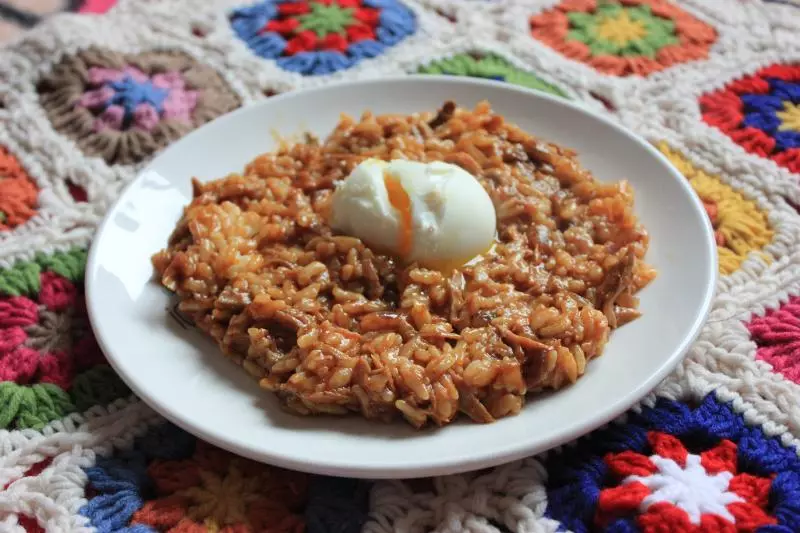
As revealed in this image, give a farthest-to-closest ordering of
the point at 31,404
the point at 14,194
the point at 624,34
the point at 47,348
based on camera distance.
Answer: the point at 624,34, the point at 14,194, the point at 47,348, the point at 31,404

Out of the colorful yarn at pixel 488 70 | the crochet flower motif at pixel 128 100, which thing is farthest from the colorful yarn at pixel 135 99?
the colorful yarn at pixel 488 70

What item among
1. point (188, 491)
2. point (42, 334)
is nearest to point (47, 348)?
point (42, 334)

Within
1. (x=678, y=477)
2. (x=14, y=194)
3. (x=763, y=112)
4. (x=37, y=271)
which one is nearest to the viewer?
(x=678, y=477)

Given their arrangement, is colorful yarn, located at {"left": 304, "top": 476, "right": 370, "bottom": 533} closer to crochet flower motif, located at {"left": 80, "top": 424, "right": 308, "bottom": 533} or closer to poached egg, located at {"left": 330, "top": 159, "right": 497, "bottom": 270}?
crochet flower motif, located at {"left": 80, "top": 424, "right": 308, "bottom": 533}

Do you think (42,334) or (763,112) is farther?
(763,112)

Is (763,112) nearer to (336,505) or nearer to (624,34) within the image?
(624,34)

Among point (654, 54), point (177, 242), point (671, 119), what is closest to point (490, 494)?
point (177, 242)
